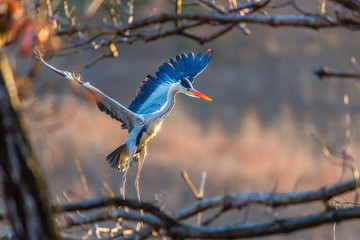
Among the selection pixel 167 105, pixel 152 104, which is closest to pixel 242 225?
pixel 167 105

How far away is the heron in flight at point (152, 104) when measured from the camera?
4250 millimetres

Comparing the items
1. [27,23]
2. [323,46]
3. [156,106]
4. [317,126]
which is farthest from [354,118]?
[27,23]

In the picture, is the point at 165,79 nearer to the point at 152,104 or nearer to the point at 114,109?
the point at 152,104

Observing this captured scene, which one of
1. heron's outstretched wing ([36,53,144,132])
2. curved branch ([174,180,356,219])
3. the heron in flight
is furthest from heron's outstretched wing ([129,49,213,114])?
curved branch ([174,180,356,219])

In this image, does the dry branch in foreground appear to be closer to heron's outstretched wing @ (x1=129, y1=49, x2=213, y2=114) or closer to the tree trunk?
the tree trunk

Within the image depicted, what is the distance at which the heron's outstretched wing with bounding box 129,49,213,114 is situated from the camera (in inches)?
171

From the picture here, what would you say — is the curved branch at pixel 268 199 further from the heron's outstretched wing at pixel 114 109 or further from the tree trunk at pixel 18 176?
the heron's outstretched wing at pixel 114 109

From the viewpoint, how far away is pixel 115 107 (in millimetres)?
4008

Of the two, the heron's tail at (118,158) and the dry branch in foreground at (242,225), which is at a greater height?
the dry branch in foreground at (242,225)

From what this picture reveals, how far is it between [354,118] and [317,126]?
2.03 feet

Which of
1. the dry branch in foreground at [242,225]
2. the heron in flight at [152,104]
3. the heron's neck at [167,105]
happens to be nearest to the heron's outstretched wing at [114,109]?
the heron in flight at [152,104]

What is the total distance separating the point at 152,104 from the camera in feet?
14.6

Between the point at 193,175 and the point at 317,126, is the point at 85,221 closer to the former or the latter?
the point at 193,175

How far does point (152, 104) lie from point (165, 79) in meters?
0.17
